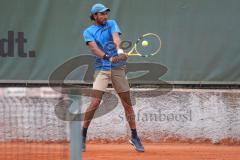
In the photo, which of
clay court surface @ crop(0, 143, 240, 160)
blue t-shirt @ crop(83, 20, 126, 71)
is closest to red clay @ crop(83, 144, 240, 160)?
clay court surface @ crop(0, 143, 240, 160)

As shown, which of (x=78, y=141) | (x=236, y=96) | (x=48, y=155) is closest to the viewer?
(x=78, y=141)

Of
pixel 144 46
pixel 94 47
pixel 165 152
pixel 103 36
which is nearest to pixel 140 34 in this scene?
pixel 144 46

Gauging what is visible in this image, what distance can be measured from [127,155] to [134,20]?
7.32 ft

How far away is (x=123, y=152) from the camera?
314 inches

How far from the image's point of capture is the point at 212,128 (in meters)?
8.92

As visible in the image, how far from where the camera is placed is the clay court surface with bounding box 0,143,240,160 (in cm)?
739

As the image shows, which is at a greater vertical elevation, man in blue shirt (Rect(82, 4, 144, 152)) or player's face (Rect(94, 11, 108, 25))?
player's face (Rect(94, 11, 108, 25))

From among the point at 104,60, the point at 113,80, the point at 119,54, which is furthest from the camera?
the point at 113,80

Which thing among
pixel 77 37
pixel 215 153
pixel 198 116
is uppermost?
pixel 77 37

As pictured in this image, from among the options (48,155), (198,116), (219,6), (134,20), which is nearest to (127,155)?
(48,155)

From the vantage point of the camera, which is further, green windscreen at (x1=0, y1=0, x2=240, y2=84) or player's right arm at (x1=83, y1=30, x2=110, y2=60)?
green windscreen at (x1=0, y1=0, x2=240, y2=84)

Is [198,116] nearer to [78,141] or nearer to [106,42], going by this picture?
[106,42]

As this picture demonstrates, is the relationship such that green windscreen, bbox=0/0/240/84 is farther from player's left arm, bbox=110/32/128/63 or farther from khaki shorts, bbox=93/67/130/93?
player's left arm, bbox=110/32/128/63

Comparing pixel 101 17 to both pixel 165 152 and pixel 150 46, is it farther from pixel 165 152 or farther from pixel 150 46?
pixel 165 152
